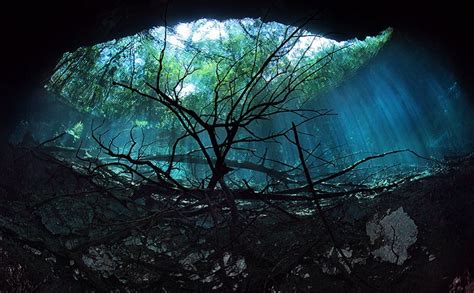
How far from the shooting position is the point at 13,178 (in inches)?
137

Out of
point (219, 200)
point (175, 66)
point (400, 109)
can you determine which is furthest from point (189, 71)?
point (400, 109)

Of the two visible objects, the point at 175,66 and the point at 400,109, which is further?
the point at 400,109

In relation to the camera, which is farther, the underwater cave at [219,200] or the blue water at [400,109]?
A: the blue water at [400,109]

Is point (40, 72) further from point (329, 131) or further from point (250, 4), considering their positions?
point (329, 131)

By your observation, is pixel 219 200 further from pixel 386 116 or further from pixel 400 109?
pixel 386 116

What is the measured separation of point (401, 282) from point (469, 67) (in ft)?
12.0

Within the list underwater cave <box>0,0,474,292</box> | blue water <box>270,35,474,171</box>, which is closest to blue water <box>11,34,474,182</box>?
blue water <box>270,35,474,171</box>

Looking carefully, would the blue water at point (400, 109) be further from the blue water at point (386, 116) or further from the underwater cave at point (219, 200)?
the underwater cave at point (219, 200)

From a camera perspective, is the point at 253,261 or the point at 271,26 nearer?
the point at 253,261

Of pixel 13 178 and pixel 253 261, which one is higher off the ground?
pixel 13 178

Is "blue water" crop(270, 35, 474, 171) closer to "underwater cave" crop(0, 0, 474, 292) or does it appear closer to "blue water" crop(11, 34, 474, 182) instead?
"blue water" crop(11, 34, 474, 182)

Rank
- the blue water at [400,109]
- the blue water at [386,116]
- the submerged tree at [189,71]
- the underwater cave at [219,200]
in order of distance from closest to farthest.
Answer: the underwater cave at [219,200] < the submerged tree at [189,71] < the blue water at [400,109] < the blue water at [386,116]

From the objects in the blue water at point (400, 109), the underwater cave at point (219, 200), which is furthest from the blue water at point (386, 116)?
the underwater cave at point (219, 200)

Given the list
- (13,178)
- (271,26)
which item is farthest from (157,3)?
(13,178)
